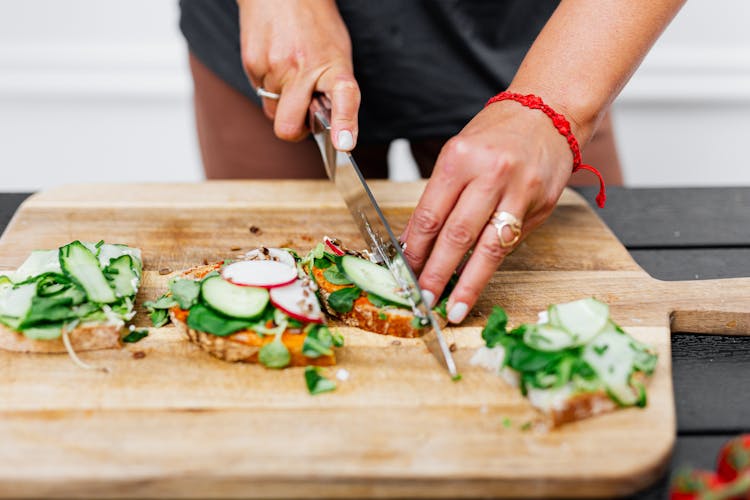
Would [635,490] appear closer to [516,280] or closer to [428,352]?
[428,352]

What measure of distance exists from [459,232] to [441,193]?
0.12 meters

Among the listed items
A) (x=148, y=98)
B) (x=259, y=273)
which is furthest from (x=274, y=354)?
(x=148, y=98)

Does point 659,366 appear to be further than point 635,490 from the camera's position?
Yes

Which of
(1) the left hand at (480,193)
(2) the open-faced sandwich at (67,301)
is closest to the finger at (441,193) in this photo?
(1) the left hand at (480,193)

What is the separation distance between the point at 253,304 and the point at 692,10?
13.8 ft

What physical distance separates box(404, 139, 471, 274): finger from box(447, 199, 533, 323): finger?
126mm

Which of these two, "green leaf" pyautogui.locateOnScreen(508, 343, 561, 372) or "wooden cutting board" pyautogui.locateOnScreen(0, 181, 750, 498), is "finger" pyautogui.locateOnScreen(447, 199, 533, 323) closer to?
"wooden cutting board" pyautogui.locateOnScreen(0, 181, 750, 498)

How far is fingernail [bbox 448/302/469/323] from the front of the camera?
216 centimetres

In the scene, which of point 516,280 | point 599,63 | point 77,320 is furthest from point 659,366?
point 77,320

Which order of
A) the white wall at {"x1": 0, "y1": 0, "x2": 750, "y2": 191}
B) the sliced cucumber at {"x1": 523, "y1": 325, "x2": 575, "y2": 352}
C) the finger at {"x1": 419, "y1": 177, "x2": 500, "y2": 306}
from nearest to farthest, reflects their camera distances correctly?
the sliced cucumber at {"x1": 523, "y1": 325, "x2": 575, "y2": 352}, the finger at {"x1": 419, "y1": 177, "x2": 500, "y2": 306}, the white wall at {"x1": 0, "y1": 0, "x2": 750, "y2": 191}

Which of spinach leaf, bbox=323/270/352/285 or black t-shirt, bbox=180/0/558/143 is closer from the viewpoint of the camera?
spinach leaf, bbox=323/270/352/285

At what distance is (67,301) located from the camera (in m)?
2.10

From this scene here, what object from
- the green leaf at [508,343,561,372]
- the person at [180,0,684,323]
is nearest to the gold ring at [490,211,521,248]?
the person at [180,0,684,323]

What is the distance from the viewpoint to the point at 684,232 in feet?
9.45
